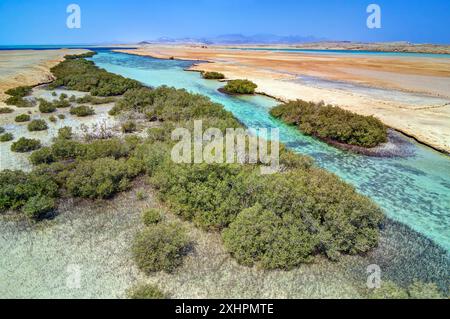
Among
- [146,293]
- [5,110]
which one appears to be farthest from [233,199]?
[5,110]

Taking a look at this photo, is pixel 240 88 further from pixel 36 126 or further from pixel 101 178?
pixel 101 178

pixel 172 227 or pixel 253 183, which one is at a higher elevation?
pixel 253 183

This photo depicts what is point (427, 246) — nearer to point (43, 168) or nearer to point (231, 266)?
point (231, 266)

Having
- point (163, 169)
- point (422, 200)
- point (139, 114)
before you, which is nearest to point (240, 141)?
point (163, 169)

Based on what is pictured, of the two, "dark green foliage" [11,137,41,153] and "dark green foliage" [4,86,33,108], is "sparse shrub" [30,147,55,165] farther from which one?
"dark green foliage" [4,86,33,108]

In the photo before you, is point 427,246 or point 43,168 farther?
point 43,168

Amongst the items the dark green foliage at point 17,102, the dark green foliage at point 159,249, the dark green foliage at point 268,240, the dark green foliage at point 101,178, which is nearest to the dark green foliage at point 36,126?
the dark green foliage at point 17,102
